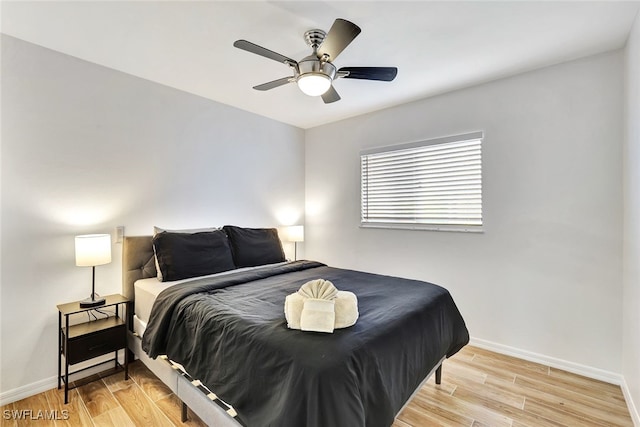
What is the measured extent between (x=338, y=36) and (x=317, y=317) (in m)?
1.56

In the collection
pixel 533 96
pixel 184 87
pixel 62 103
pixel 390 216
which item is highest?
pixel 184 87

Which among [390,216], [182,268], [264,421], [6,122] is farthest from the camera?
[390,216]

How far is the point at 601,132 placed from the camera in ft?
7.69

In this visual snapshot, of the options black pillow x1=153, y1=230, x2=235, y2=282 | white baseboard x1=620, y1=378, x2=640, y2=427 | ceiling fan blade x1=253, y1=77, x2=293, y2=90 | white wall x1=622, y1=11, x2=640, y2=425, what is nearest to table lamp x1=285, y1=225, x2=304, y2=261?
black pillow x1=153, y1=230, x2=235, y2=282

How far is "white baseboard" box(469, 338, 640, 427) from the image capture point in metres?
2.09

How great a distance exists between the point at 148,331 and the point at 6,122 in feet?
5.90

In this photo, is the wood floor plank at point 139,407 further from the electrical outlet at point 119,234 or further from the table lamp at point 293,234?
the table lamp at point 293,234

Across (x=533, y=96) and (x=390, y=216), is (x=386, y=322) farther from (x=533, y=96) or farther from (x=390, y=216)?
(x=533, y=96)

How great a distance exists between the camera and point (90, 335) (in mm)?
2168

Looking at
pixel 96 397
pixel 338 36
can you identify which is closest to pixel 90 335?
pixel 96 397

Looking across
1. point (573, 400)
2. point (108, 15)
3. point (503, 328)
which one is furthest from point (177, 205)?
point (573, 400)

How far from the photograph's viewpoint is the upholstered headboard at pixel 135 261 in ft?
8.41

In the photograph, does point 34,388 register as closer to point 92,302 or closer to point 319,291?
point 92,302

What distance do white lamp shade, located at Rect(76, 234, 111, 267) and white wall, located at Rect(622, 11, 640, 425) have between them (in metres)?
3.65
